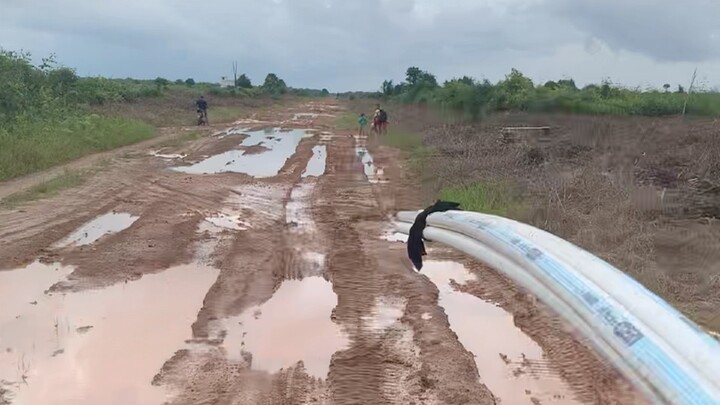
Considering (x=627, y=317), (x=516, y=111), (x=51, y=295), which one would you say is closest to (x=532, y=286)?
(x=627, y=317)

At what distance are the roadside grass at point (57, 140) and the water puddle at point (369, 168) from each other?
712cm

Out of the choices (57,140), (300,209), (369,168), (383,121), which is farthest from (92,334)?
(383,121)

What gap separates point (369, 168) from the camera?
636 inches

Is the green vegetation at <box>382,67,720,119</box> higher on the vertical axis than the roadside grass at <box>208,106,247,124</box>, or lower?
higher

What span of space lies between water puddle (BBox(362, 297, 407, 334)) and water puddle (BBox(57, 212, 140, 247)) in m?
4.10

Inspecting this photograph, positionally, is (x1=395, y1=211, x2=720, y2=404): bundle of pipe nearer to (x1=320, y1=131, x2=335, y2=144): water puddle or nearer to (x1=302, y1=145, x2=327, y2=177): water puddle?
(x1=302, y1=145, x2=327, y2=177): water puddle

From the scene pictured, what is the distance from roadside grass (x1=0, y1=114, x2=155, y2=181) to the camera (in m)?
14.1

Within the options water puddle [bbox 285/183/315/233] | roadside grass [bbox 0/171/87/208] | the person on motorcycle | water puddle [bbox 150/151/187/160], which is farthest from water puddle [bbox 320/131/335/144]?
roadside grass [bbox 0/171/87/208]

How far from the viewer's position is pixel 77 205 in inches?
415

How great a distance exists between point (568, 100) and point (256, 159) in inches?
312

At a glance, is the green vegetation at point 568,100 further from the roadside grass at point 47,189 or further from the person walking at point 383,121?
the roadside grass at point 47,189

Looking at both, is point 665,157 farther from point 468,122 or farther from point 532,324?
point 468,122

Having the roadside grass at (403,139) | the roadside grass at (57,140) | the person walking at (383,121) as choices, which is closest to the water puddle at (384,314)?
the roadside grass at (57,140)

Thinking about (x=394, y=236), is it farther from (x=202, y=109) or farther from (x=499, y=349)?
(x=202, y=109)
